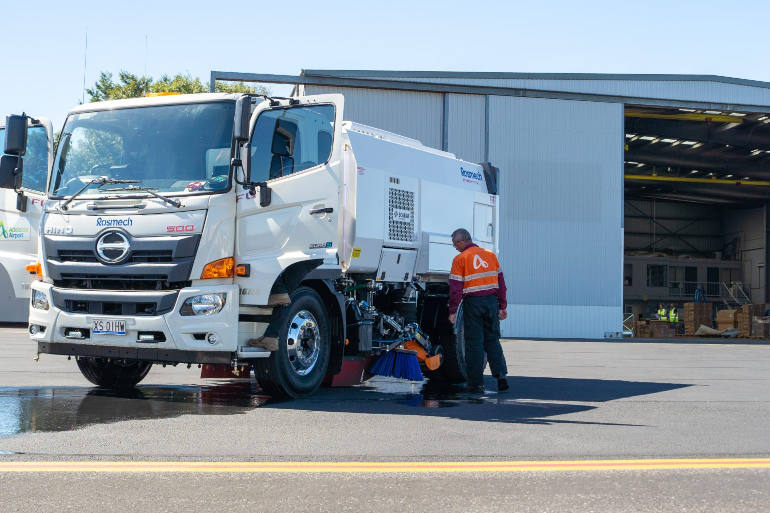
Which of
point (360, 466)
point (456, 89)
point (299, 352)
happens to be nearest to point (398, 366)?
point (299, 352)

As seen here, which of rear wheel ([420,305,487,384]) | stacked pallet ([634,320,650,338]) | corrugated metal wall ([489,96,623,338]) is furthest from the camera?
stacked pallet ([634,320,650,338])

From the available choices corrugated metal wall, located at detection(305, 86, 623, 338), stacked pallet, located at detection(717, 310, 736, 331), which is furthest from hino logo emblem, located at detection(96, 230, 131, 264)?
stacked pallet, located at detection(717, 310, 736, 331)

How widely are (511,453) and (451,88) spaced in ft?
76.7

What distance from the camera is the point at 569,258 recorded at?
28.5 metres

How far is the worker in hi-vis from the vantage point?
9828 millimetres

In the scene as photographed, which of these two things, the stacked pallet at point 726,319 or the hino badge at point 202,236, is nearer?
the hino badge at point 202,236

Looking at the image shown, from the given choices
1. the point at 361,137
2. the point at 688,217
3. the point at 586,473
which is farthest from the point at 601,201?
the point at 688,217

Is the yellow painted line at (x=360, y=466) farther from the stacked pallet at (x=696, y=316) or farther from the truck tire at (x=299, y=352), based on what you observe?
the stacked pallet at (x=696, y=316)

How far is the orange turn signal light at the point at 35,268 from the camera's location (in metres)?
8.65

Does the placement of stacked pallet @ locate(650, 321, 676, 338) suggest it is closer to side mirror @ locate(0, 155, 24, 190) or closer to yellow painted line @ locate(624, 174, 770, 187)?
yellow painted line @ locate(624, 174, 770, 187)

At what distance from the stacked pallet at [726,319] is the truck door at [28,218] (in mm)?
32889

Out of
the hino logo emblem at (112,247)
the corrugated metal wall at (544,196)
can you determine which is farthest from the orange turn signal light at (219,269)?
the corrugated metal wall at (544,196)

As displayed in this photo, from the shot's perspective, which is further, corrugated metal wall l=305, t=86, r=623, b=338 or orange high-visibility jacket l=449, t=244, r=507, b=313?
corrugated metal wall l=305, t=86, r=623, b=338

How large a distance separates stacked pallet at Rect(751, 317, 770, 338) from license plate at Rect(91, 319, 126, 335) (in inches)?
1273
